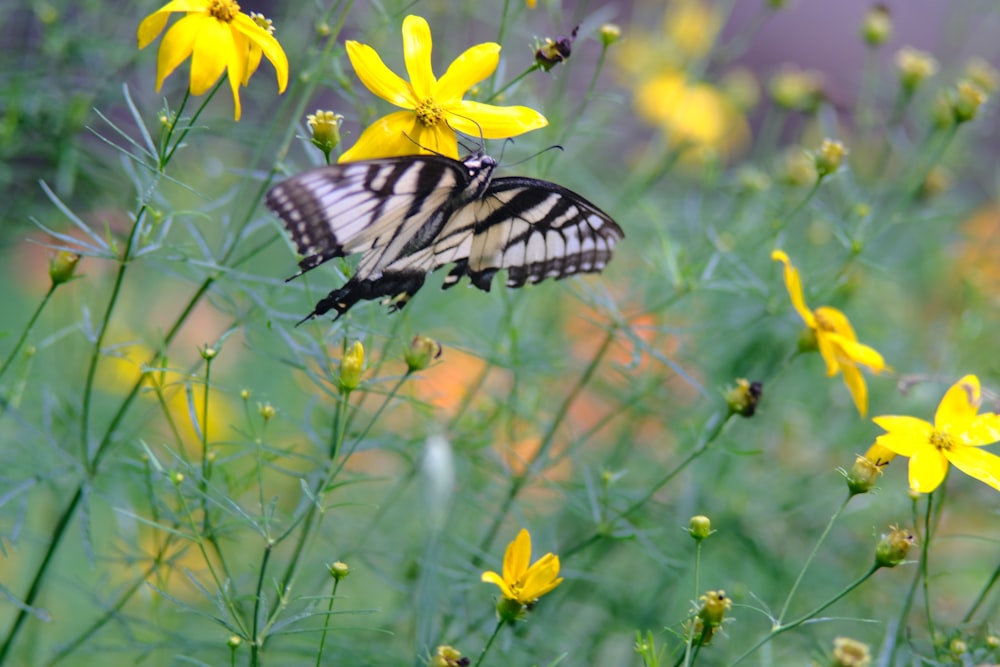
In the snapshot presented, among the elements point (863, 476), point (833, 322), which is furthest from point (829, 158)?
point (863, 476)

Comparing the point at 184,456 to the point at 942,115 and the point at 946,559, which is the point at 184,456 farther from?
the point at 946,559

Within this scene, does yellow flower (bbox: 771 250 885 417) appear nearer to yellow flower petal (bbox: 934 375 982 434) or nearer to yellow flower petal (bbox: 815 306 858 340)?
yellow flower petal (bbox: 815 306 858 340)

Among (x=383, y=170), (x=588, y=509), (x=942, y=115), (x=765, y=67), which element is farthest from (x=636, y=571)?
(x=765, y=67)

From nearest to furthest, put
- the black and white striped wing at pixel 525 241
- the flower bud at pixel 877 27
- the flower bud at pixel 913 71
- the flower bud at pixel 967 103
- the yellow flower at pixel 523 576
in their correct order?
the yellow flower at pixel 523 576
the black and white striped wing at pixel 525 241
the flower bud at pixel 967 103
the flower bud at pixel 913 71
the flower bud at pixel 877 27

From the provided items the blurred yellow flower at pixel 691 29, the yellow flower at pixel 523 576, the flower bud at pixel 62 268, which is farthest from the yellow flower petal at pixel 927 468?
the blurred yellow flower at pixel 691 29

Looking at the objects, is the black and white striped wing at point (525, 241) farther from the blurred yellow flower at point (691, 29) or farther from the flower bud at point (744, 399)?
the blurred yellow flower at point (691, 29)

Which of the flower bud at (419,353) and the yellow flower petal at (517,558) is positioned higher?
the flower bud at (419,353)

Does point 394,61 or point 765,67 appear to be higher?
point 394,61
